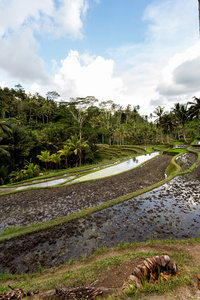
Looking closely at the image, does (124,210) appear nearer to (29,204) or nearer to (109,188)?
(109,188)

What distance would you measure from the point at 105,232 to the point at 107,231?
10 cm

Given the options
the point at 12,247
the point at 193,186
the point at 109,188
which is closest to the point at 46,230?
the point at 12,247

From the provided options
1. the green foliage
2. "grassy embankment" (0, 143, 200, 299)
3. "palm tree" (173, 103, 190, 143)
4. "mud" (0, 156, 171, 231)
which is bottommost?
the green foliage

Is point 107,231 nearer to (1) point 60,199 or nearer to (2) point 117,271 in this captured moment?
(2) point 117,271

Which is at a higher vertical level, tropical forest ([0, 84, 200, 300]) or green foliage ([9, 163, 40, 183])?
tropical forest ([0, 84, 200, 300])

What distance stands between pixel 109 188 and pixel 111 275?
289 inches

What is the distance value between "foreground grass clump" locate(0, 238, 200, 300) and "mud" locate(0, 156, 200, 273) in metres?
0.37

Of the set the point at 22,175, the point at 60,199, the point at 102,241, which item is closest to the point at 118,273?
the point at 102,241

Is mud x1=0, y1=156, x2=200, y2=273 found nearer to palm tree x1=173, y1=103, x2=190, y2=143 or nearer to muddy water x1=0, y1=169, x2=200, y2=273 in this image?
muddy water x1=0, y1=169, x2=200, y2=273

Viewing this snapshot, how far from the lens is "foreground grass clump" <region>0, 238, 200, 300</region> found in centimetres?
230

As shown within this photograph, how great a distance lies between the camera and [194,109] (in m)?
30.7

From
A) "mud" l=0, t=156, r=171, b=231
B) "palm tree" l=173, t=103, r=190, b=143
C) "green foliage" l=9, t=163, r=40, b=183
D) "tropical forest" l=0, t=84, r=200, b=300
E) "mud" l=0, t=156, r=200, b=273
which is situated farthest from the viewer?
"palm tree" l=173, t=103, r=190, b=143

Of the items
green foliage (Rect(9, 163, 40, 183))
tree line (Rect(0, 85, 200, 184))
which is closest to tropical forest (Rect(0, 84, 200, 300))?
green foliage (Rect(9, 163, 40, 183))

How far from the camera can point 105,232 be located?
531cm
